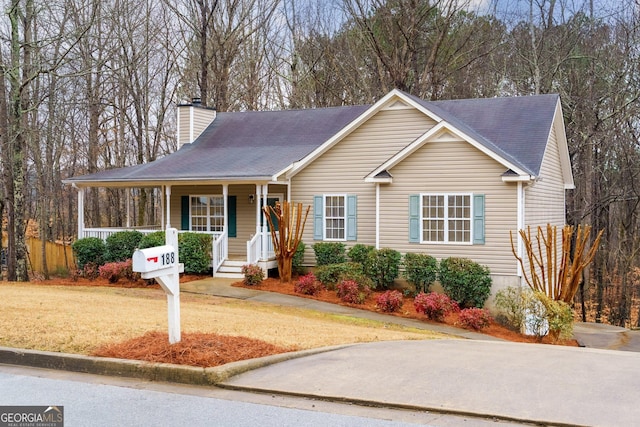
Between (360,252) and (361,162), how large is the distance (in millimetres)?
2845

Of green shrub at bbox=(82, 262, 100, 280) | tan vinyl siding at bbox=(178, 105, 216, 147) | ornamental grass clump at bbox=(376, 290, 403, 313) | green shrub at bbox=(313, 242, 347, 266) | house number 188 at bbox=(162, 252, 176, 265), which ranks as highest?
tan vinyl siding at bbox=(178, 105, 216, 147)

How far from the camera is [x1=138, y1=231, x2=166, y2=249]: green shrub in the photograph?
20266mm

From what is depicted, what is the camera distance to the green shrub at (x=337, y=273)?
18348 mm

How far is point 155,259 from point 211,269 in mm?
13770

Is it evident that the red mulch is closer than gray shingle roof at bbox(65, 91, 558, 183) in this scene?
Yes

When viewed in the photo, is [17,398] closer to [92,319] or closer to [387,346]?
[92,319]

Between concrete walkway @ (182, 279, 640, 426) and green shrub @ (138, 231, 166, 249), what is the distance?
11.9 meters

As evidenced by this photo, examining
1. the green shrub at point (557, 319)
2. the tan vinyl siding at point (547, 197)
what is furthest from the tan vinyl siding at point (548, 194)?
the green shrub at point (557, 319)

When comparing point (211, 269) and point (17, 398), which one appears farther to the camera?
point (211, 269)

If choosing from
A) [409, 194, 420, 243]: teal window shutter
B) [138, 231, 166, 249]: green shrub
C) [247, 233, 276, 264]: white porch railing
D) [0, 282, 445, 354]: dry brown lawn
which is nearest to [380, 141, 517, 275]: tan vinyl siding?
[409, 194, 420, 243]: teal window shutter

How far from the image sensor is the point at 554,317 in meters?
15.4

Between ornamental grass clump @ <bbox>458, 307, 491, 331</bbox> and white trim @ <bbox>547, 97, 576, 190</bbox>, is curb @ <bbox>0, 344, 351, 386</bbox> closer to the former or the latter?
ornamental grass clump @ <bbox>458, 307, 491, 331</bbox>

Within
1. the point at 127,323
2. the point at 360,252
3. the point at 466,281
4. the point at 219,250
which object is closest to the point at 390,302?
the point at 466,281

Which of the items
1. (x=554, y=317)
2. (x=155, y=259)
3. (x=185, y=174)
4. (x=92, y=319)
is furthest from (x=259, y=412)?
(x=185, y=174)
